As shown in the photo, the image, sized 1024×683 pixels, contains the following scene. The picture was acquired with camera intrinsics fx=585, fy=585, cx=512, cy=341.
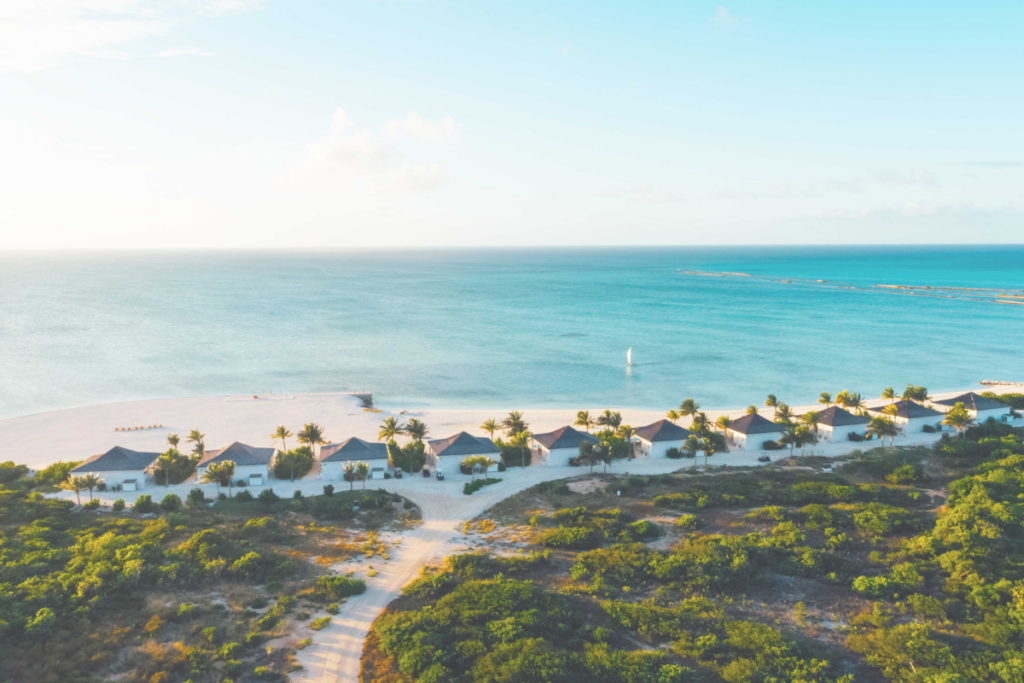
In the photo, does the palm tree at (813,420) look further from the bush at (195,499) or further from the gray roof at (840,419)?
the bush at (195,499)

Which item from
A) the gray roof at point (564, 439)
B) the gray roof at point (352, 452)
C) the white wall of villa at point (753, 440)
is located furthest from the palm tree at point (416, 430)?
the white wall of villa at point (753, 440)

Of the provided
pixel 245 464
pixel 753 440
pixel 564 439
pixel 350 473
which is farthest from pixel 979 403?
pixel 245 464

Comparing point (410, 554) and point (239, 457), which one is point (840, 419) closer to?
point (410, 554)

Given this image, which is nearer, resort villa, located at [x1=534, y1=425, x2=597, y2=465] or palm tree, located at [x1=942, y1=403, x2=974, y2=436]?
resort villa, located at [x1=534, y1=425, x2=597, y2=465]

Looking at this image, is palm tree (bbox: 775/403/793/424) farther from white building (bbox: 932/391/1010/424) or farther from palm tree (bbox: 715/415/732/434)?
white building (bbox: 932/391/1010/424)

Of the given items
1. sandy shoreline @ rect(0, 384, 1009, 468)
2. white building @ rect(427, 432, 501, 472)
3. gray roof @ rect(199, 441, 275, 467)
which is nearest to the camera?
gray roof @ rect(199, 441, 275, 467)

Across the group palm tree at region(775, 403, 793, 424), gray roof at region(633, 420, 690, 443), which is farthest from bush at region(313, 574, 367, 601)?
palm tree at region(775, 403, 793, 424)

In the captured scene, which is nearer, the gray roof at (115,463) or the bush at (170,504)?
the bush at (170,504)
